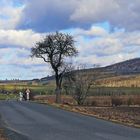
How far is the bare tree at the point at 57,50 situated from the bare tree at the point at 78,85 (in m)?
3.09

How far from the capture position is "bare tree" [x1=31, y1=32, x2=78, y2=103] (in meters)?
70.0

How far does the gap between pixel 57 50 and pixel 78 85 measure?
251 inches

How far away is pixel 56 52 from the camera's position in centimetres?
7081

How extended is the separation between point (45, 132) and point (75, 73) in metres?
53.4

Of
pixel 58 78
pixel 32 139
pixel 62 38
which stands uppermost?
pixel 62 38

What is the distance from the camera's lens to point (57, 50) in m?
70.9

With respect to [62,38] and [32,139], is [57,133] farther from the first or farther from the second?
[62,38]

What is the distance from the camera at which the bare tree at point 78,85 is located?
2875 inches

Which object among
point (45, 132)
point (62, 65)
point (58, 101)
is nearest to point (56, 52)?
point (62, 65)

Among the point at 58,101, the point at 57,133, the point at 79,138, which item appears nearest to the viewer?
the point at 79,138

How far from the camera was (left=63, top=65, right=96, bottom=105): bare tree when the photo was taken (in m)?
73.0

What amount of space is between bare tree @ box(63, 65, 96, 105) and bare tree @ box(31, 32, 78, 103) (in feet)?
10.1

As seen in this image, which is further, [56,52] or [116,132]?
[56,52]

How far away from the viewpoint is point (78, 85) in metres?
74.2
